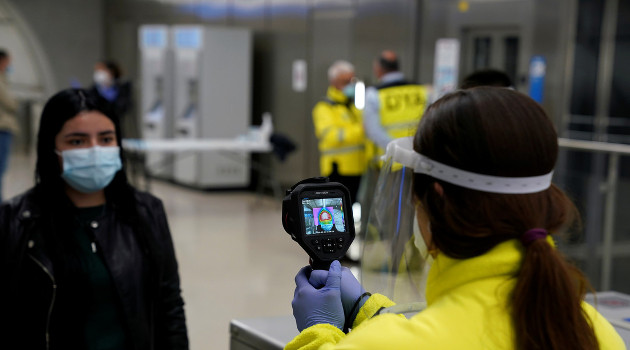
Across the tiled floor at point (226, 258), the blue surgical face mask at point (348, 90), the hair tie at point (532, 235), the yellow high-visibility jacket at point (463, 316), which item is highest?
the blue surgical face mask at point (348, 90)

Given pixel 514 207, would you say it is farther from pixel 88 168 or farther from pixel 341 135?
pixel 341 135

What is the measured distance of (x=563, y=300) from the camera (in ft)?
3.46

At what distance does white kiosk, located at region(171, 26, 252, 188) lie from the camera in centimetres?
977

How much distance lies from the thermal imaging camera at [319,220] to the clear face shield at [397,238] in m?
0.08

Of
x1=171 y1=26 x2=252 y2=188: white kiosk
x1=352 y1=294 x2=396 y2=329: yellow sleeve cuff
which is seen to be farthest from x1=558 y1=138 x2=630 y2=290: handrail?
x1=171 y1=26 x2=252 y2=188: white kiosk

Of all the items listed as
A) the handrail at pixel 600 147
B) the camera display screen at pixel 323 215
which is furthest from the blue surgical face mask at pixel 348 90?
the camera display screen at pixel 323 215

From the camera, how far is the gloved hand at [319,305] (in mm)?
1334

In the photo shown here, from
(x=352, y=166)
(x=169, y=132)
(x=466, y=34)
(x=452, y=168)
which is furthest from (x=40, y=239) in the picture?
(x=169, y=132)

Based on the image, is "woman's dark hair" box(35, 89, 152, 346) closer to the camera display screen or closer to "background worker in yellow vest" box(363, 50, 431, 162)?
the camera display screen

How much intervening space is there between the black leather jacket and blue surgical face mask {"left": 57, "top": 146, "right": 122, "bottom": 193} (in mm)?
97

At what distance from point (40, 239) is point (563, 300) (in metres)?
1.44

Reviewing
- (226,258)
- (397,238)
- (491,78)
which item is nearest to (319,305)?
(397,238)

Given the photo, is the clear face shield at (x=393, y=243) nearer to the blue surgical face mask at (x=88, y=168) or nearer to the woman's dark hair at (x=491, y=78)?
the blue surgical face mask at (x=88, y=168)

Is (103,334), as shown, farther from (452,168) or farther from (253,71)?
(253,71)
